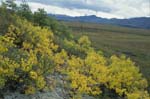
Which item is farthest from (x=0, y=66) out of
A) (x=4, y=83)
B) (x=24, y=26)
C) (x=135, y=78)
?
(x=135, y=78)

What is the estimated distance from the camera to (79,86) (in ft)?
76.9

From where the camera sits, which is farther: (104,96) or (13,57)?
(104,96)

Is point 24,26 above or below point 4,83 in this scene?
above

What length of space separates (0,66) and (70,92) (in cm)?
590

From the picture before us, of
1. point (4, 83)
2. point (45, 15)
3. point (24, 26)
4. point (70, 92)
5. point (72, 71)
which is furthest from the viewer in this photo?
point (45, 15)

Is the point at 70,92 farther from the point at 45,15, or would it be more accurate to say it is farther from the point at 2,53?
the point at 45,15

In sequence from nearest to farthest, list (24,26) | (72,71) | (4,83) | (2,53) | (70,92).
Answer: (4,83) → (2,53) → (70,92) → (72,71) → (24,26)

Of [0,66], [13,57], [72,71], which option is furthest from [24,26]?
[0,66]

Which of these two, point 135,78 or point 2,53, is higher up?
point 2,53

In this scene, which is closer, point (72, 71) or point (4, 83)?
point (4, 83)

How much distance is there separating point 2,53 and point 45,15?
1469 centimetres

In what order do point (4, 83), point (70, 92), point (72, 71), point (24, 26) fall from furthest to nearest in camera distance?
1. point (24, 26)
2. point (72, 71)
3. point (70, 92)
4. point (4, 83)

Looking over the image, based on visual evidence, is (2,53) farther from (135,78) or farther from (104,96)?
(135,78)

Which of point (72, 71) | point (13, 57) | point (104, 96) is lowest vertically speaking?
point (104, 96)
